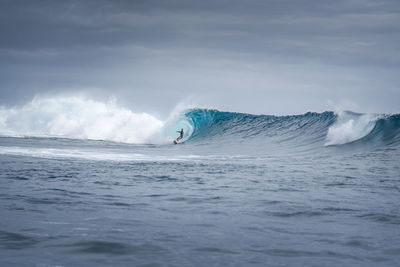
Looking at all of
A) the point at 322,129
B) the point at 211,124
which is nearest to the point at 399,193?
the point at 322,129

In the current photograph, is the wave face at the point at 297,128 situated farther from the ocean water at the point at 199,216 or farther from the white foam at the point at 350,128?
the ocean water at the point at 199,216

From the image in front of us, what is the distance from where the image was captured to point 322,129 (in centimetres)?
2316

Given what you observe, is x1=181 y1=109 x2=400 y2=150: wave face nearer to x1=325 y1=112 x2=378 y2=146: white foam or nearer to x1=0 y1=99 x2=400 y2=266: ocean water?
x1=325 y1=112 x2=378 y2=146: white foam

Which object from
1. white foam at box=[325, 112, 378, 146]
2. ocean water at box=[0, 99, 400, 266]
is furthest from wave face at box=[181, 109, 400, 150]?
ocean water at box=[0, 99, 400, 266]

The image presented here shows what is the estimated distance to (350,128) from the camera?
21.1 meters

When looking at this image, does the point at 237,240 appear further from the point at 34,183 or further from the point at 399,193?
the point at 34,183

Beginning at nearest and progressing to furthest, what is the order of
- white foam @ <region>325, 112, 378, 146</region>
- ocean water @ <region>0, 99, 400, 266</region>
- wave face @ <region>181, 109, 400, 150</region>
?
ocean water @ <region>0, 99, 400, 266</region>, wave face @ <region>181, 109, 400, 150</region>, white foam @ <region>325, 112, 378, 146</region>

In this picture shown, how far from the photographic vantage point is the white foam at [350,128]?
20.1m

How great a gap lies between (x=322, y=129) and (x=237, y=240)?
1999 centimetres

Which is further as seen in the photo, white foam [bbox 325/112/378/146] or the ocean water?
white foam [bbox 325/112/378/146]

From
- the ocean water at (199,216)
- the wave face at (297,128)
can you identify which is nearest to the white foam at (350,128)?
the wave face at (297,128)

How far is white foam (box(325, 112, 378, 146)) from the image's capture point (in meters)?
20.1

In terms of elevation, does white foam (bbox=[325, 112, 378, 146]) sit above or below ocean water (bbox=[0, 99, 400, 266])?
above

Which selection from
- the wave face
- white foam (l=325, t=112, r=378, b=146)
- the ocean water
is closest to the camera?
the ocean water
